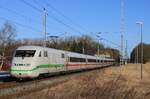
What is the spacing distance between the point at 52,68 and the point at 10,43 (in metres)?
68.1

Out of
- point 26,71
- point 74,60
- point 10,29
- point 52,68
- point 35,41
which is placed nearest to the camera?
point 26,71

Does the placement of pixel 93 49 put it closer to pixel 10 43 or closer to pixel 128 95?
pixel 10 43

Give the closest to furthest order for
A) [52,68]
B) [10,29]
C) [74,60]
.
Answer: [52,68] < [74,60] < [10,29]

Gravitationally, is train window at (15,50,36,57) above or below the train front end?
above

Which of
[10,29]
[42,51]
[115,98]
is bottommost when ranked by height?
[115,98]

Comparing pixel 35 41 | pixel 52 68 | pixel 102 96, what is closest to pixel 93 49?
pixel 35 41

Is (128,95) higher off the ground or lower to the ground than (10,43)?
lower

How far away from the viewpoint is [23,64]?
104ft

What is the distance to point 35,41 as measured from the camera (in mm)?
134125

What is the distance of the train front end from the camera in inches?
1228

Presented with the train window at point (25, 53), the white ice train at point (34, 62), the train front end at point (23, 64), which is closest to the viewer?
the train front end at point (23, 64)

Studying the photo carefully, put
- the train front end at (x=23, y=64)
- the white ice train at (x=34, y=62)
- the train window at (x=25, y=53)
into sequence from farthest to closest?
the train window at (x=25, y=53) → the white ice train at (x=34, y=62) → the train front end at (x=23, y=64)

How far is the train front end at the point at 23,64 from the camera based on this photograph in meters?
31.2

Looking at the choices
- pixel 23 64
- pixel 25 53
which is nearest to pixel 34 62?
pixel 23 64
